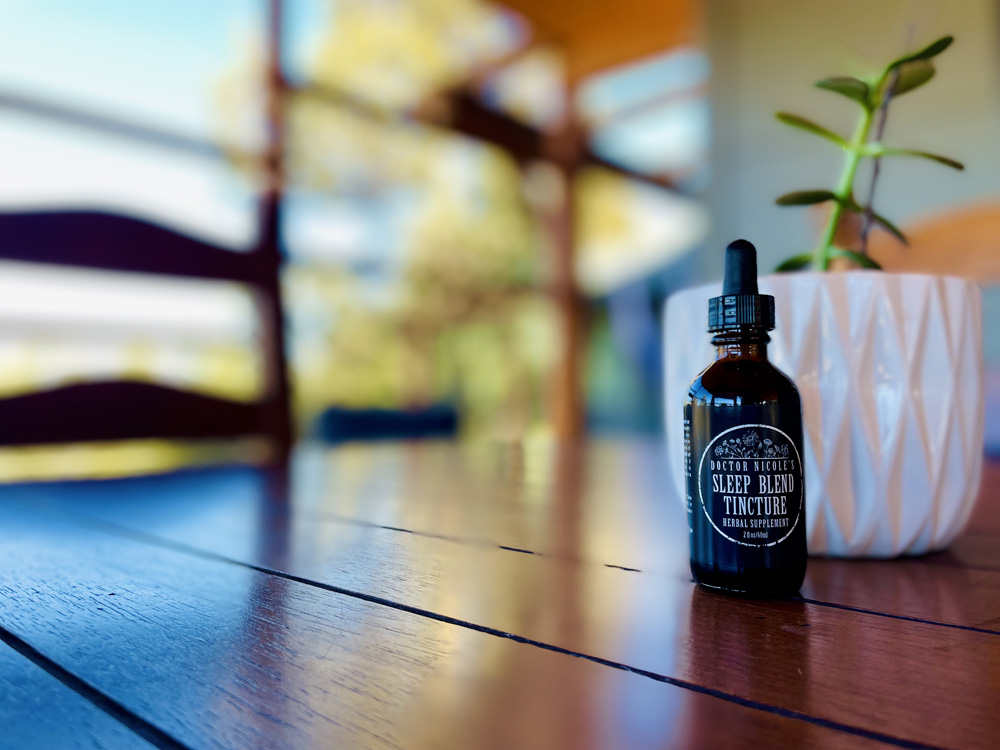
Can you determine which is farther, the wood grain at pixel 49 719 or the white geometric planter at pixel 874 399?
the white geometric planter at pixel 874 399

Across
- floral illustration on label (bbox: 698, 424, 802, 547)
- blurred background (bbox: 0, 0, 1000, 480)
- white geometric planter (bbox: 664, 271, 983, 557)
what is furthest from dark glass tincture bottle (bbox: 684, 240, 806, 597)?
blurred background (bbox: 0, 0, 1000, 480)

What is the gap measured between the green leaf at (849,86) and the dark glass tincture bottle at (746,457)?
0.17 m

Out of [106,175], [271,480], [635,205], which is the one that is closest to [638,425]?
[635,205]

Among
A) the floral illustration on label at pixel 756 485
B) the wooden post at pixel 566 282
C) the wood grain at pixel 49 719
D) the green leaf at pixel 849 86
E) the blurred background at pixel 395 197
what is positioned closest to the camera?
the wood grain at pixel 49 719

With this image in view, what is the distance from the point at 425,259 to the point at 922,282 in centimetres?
378

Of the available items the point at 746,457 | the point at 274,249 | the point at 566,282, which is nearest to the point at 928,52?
the point at 746,457

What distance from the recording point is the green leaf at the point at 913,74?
51 cm

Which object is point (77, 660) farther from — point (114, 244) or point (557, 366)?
point (557, 366)

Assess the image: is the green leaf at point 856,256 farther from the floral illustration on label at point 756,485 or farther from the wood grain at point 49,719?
the wood grain at point 49,719

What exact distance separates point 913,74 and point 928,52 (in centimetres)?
4

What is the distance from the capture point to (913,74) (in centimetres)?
51

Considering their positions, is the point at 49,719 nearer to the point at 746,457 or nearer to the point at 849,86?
the point at 746,457

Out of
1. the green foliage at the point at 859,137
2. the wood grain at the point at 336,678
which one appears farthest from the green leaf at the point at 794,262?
the wood grain at the point at 336,678

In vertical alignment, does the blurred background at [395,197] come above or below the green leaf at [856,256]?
above
